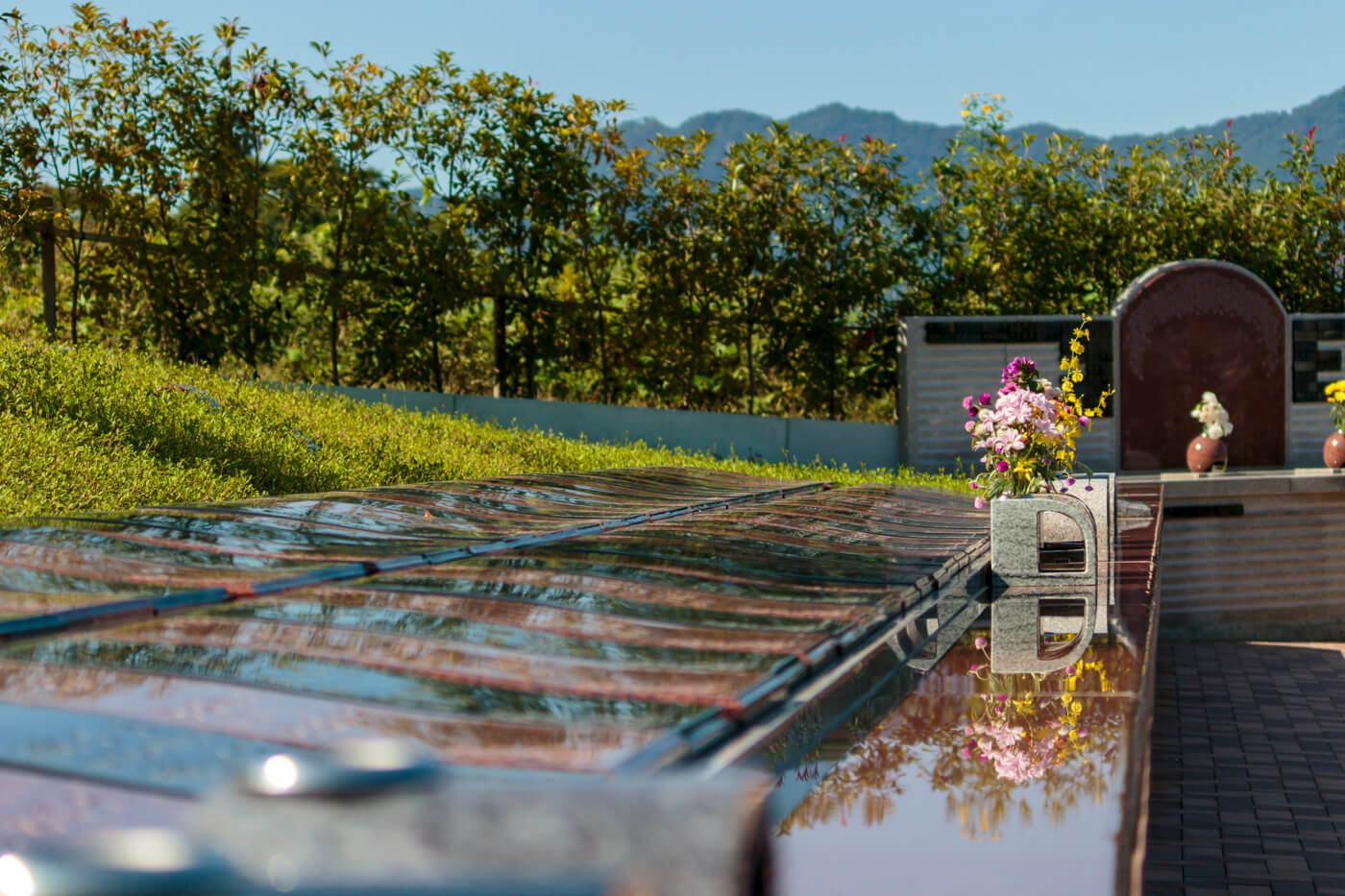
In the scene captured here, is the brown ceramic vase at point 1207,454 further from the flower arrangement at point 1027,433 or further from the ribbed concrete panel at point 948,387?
the flower arrangement at point 1027,433

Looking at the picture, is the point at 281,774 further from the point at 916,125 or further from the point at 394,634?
the point at 916,125

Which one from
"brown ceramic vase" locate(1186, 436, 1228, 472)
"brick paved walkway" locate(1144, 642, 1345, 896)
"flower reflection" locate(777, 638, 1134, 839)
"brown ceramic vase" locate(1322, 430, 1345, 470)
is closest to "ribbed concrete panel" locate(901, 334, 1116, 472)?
"brown ceramic vase" locate(1186, 436, 1228, 472)

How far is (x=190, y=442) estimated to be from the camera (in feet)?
20.3

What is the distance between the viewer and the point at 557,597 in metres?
2.44

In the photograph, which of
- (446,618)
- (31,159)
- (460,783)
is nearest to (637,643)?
(446,618)

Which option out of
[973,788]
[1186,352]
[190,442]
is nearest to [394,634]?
[973,788]

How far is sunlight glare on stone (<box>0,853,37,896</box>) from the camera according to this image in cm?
73

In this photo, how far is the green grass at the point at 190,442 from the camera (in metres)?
5.14

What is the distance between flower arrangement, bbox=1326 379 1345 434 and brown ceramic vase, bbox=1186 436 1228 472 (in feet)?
3.82

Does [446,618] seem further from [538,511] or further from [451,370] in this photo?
[451,370]

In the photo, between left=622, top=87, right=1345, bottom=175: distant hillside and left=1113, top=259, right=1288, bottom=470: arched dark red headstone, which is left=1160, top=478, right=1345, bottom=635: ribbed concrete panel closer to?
left=1113, top=259, right=1288, bottom=470: arched dark red headstone

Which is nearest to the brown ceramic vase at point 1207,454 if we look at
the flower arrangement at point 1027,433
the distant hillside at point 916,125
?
the flower arrangement at point 1027,433

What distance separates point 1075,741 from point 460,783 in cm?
166

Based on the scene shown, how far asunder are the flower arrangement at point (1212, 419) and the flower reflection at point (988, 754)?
1000 cm
